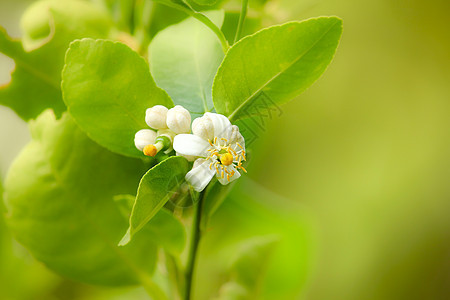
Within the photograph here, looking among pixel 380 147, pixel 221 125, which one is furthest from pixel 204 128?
pixel 380 147

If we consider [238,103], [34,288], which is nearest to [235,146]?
[238,103]

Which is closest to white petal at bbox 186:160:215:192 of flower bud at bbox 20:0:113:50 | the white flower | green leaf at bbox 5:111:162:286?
the white flower

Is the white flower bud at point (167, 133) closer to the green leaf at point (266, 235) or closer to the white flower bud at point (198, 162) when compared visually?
the white flower bud at point (198, 162)

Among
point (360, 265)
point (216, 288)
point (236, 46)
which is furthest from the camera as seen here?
point (360, 265)

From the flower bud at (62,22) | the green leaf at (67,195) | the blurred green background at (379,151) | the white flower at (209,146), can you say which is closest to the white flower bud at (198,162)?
the white flower at (209,146)

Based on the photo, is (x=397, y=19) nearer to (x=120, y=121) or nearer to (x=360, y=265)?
(x=360, y=265)

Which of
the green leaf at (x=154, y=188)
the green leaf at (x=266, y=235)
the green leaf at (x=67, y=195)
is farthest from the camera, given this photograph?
the green leaf at (x=266, y=235)

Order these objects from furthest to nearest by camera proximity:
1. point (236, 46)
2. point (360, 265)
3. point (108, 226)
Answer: point (360, 265) < point (108, 226) < point (236, 46)
